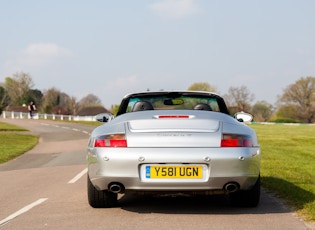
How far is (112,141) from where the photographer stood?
232 inches

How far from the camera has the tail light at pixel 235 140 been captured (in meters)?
5.79

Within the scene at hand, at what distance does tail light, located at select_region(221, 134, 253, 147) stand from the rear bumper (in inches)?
2.6

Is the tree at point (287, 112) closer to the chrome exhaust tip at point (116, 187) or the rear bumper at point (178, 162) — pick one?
the rear bumper at point (178, 162)

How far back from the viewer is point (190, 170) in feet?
18.6

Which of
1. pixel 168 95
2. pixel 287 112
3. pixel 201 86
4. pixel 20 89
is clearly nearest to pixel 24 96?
pixel 20 89

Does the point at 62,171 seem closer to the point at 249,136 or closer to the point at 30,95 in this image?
the point at 249,136

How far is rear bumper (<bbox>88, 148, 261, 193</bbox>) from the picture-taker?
5.64 meters

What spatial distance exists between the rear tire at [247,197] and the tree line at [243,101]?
6037 cm

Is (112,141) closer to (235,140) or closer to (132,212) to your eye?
(132,212)

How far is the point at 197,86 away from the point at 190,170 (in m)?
116

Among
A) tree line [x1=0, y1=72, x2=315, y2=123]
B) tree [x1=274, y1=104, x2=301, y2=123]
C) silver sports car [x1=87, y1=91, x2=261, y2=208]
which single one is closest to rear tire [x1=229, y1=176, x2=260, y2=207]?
silver sports car [x1=87, y1=91, x2=261, y2=208]

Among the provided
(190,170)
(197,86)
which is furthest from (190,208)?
(197,86)

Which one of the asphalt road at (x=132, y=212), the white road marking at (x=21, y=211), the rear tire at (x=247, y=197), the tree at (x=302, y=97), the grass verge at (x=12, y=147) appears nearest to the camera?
the asphalt road at (x=132, y=212)

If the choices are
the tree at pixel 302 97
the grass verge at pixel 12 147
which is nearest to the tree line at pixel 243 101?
the tree at pixel 302 97
